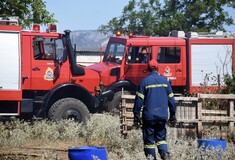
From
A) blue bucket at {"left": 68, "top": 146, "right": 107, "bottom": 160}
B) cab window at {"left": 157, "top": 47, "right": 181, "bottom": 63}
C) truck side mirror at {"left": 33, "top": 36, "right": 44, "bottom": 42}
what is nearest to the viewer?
blue bucket at {"left": 68, "top": 146, "right": 107, "bottom": 160}

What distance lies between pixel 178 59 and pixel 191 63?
67 centimetres

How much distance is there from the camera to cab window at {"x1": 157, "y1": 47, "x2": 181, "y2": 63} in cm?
1956

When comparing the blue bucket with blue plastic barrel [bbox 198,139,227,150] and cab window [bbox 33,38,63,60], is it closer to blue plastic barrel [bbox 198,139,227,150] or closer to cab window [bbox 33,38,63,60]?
blue plastic barrel [bbox 198,139,227,150]

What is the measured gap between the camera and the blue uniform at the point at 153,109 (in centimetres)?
995

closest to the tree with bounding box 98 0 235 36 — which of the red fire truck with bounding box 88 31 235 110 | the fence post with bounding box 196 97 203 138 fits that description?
the red fire truck with bounding box 88 31 235 110

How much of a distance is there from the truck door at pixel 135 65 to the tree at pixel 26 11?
13.5 feet

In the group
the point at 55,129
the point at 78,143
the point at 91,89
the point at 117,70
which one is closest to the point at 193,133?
the point at 78,143

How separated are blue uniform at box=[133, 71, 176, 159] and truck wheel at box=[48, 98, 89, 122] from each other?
19.1ft

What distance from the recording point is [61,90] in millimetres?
15875

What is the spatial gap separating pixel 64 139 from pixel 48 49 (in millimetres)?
2773

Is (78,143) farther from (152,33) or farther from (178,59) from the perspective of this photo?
(152,33)

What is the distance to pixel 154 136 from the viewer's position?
1013 cm

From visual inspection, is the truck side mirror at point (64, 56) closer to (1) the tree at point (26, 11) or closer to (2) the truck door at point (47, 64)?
(2) the truck door at point (47, 64)

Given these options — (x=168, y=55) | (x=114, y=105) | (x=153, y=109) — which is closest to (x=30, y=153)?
(x=153, y=109)
